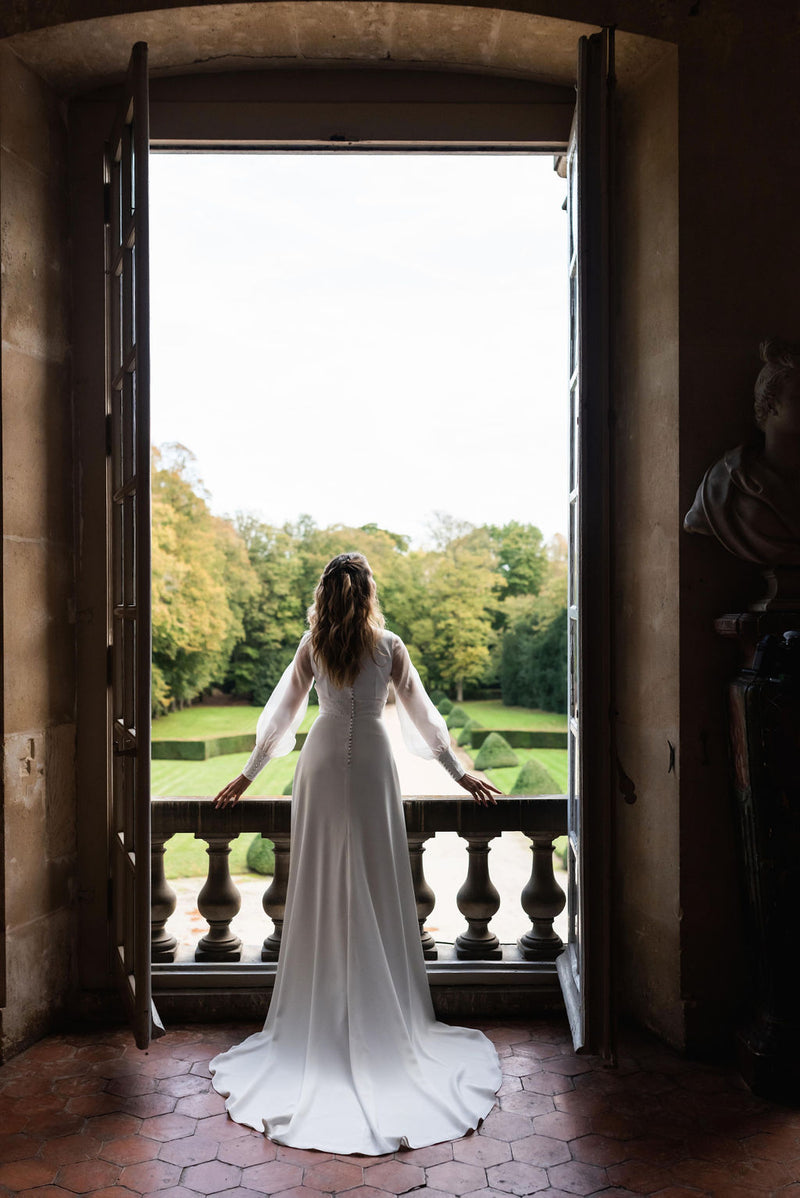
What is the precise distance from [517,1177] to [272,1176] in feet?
1.97

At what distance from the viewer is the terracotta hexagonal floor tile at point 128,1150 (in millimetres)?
2182

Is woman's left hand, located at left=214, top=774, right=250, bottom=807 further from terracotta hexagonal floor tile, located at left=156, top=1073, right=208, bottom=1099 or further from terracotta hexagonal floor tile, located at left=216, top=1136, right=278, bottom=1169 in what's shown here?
terracotta hexagonal floor tile, located at left=216, top=1136, right=278, bottom=1169

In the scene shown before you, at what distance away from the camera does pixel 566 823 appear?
3.13m

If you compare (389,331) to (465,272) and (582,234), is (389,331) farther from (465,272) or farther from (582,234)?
(582,234)

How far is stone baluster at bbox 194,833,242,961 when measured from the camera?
3104mm

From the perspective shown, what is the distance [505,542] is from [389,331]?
5.98 metres

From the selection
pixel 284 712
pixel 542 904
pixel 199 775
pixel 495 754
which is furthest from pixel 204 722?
pixel 284 712

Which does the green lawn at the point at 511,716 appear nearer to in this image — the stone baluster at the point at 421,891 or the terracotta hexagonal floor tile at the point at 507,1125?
the stone baluster at the point at 421,891

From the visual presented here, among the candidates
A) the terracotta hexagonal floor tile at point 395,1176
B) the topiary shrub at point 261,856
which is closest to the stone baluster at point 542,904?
the terracotta hexagonal floor tile at point 395,1176

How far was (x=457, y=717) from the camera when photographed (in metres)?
12.3

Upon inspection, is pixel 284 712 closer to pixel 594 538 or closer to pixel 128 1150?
pixel 594 538

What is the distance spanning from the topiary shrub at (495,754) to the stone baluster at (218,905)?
8.30 meters

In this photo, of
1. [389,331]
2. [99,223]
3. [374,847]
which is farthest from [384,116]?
[389,331]

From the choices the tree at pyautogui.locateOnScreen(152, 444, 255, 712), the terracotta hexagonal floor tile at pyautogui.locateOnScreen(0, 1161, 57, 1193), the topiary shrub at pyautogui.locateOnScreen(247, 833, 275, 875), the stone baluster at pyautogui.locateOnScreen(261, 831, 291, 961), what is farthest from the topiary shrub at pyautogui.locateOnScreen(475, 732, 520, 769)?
the terracotta hexagonal floor tile at pyautogui.locateOnScreen(0, 1161, 57, 1193)
